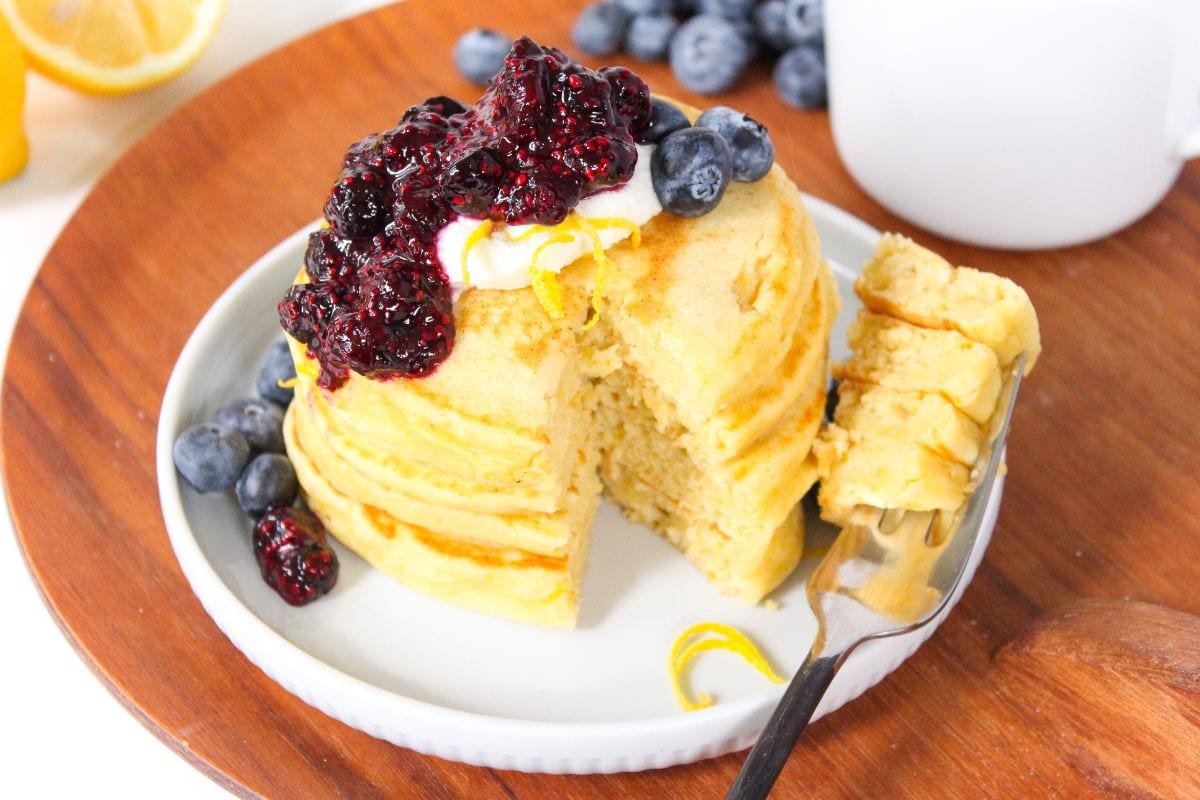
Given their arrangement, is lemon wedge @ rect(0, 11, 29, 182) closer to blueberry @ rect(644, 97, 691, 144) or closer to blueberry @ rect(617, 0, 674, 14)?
blueberry @ rect(617, 0, 674, 14)

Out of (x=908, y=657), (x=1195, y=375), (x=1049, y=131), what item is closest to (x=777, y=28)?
(x=1049, y=131)

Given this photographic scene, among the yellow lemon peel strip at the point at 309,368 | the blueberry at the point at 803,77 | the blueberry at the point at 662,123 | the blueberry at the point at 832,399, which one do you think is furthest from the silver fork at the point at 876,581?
the blueberry at the point at 803,77

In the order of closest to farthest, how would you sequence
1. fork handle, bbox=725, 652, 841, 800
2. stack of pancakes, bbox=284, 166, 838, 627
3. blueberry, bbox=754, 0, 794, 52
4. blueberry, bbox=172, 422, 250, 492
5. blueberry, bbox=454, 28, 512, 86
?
fork handle, bbox=725, 652, 841, 800 < stack of pancakes, bbox=284, 166, 838, 627 < blueberry, bbox=172, 422, 250, 492 < blueberry, bbox=454, 28, 512, 86 < blueberry, bbox=754, 0, 794, 52

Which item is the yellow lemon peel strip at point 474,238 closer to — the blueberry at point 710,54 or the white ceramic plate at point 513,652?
the white ceramic plate at point 513,652

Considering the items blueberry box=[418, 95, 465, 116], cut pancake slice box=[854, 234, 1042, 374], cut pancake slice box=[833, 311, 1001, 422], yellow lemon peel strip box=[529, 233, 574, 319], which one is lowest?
cut pancake slice box=[833, 311, 1001, 422]

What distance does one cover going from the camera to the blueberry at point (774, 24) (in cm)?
363

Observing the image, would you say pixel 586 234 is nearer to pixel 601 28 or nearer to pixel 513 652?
pixel 513 652

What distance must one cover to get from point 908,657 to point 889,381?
1.80 feet

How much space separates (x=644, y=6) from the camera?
3.68m

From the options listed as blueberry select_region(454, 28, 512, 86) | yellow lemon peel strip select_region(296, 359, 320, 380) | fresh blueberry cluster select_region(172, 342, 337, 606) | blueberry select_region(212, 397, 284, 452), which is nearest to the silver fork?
fresh blueberry cluster select_region(172, 342, 337, 606)

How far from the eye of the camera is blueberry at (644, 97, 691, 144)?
236cm

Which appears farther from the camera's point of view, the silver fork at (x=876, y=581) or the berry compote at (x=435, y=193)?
the berry compote at (x=435, y=193)

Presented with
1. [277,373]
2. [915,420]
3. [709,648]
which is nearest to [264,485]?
[277,373]

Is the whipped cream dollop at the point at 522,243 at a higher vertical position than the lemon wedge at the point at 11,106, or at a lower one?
higher
